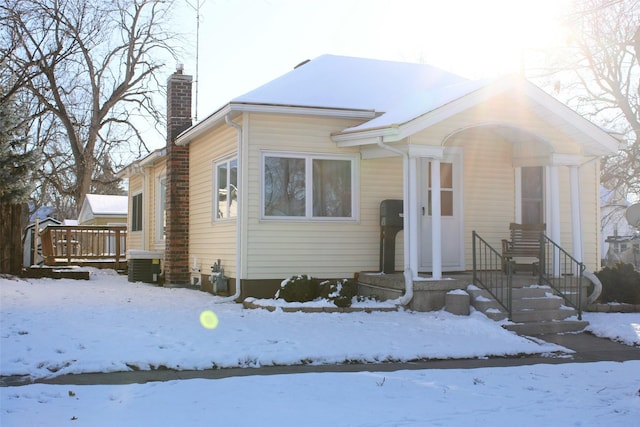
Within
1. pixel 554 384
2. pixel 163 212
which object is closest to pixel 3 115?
pixel 163 212

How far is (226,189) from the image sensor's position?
1260 centimetres

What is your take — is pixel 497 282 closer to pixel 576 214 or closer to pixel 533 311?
pixel 533 311

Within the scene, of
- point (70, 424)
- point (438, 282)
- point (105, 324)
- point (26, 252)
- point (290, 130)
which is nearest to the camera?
point (70, 424)

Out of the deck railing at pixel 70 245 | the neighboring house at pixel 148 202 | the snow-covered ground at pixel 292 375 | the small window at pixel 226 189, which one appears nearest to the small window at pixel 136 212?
the neighboring house at pixel 148 202

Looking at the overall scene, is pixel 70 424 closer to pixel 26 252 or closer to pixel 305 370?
pixel 305 370

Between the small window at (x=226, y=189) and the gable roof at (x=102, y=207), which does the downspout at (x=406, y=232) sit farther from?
the gable roof at (x=102, y=207)

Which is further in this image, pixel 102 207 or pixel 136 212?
pixel 102 207

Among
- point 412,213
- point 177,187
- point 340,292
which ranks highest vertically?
point 177,187

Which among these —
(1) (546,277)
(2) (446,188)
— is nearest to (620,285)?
(1) (546,277)

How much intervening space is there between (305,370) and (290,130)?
549 cm

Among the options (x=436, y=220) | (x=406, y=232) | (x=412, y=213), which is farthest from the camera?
(x=406, y=232)

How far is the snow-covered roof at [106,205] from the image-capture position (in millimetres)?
31031

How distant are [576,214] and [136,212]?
1390 centimetres

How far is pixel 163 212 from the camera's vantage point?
17.3 m
